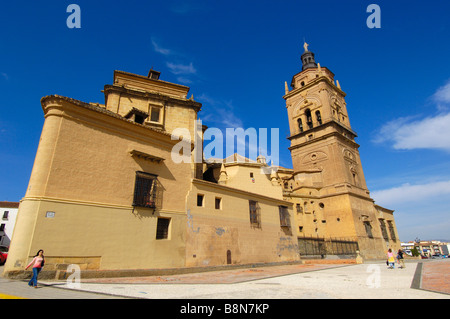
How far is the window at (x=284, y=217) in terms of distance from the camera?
2175 cm

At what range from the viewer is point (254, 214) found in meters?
19.4

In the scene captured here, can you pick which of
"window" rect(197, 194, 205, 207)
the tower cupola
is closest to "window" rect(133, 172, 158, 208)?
"window" rect(197, 194, 205, 207)

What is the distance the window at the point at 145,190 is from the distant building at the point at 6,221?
136 ft

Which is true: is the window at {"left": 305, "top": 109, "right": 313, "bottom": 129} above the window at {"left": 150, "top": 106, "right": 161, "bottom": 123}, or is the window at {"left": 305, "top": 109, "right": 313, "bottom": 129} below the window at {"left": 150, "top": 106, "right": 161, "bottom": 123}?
above

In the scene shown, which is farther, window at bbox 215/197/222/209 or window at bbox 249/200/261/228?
window at bbox 249/200/261/228

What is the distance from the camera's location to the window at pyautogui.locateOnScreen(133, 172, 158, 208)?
13.1 metres

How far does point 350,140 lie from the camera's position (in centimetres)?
4119

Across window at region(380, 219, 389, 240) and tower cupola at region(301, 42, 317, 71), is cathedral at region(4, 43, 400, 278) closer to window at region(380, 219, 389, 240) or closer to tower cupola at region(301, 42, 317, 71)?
window at region(380, 219, 389, 240)

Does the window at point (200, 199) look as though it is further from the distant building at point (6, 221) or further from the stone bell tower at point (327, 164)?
the distant building at point (6, 221)

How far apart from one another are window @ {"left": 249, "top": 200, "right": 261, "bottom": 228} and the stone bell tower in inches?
658

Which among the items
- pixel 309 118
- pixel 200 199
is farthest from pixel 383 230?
pixel 200 199

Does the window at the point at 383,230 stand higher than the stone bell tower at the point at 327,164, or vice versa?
the stone bell tower at the point at 327,164

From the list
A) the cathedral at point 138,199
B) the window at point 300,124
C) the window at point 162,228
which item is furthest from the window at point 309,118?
the window at point 162,228
